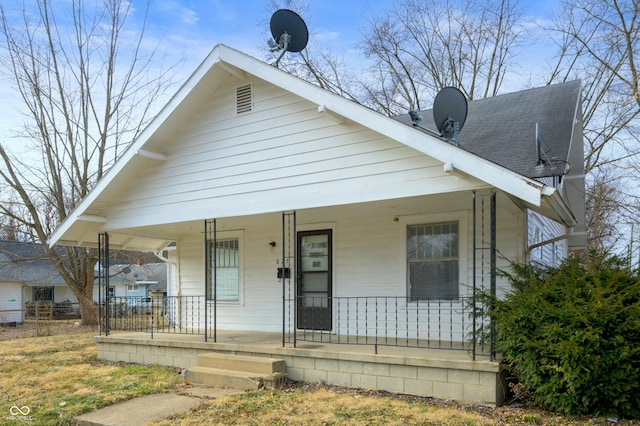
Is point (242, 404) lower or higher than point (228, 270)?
lower

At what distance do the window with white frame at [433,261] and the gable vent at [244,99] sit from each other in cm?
335

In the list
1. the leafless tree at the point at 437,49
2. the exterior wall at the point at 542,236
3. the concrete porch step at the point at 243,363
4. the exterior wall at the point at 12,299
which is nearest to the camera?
the concrete porch step at the point at 243,363

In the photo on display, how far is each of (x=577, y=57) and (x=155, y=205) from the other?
19.1 meters

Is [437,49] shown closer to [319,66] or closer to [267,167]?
[319,66]

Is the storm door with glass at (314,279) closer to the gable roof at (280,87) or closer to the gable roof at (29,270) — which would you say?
the gable roof at (280,87)

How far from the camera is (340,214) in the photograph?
8703 millimetres

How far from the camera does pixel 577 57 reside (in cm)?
2077

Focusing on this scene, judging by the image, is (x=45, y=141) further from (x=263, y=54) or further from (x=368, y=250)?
(x=368, y=250)

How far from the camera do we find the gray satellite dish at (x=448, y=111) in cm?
750

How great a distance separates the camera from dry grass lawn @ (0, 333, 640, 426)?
5285 millimetres

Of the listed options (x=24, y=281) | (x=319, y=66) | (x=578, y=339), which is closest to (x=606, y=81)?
(x=319, y=66)

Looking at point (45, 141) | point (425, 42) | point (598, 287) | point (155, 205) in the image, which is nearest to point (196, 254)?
point (155, 205)

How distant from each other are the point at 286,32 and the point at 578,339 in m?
6.41

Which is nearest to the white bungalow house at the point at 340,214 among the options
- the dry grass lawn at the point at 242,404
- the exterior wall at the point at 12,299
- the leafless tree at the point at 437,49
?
the dry grass lawn at the point at 242,404
